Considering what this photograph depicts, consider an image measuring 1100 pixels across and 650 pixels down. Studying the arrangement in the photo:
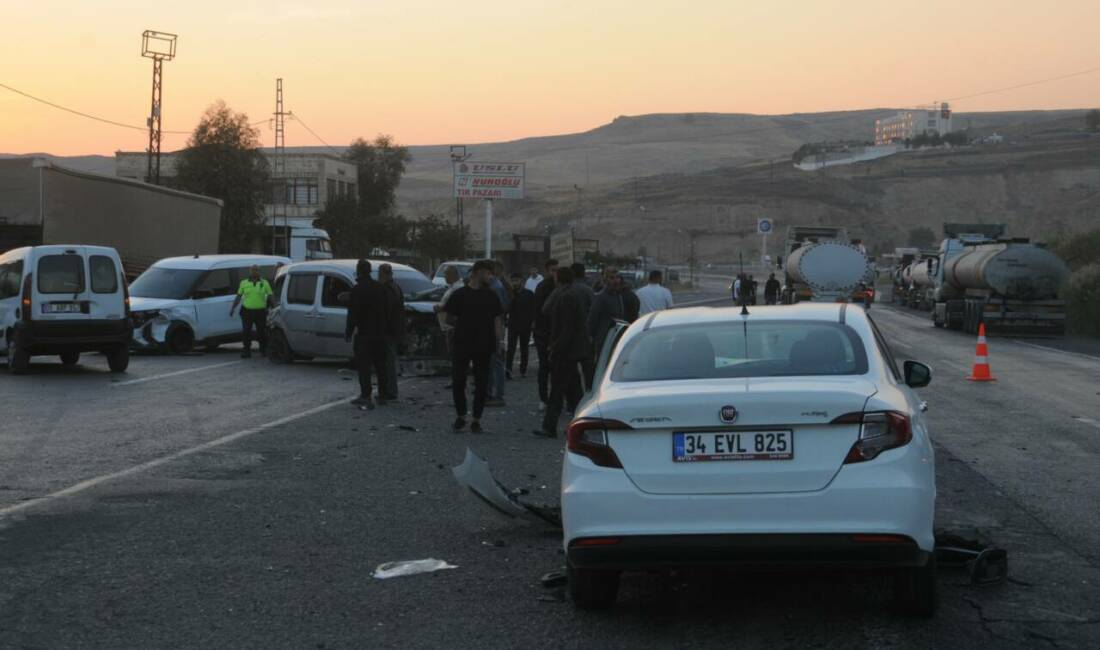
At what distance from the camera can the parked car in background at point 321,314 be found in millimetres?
23688

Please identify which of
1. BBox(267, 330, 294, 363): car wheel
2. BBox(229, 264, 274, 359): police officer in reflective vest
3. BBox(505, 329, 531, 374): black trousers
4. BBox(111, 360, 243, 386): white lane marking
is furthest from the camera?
BBox(229, 264, 274, 359): police officer in reflective vest

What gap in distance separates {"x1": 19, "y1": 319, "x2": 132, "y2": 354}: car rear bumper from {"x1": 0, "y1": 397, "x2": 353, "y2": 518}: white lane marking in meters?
6.67

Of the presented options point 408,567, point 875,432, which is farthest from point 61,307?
point 875,432

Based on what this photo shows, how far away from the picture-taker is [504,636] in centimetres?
632

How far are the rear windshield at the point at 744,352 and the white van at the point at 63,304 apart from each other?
55.3 feet

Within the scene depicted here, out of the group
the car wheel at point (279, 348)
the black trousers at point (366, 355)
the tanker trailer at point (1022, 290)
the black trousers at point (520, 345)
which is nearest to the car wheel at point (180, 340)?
the car wheel at point (279, 348)

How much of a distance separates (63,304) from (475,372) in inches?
411

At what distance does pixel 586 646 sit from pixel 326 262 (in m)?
18.8

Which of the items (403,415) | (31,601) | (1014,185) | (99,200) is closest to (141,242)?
(99,200)

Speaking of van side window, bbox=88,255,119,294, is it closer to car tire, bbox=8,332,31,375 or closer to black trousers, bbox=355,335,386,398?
car tire, bbox=8,332,31,375

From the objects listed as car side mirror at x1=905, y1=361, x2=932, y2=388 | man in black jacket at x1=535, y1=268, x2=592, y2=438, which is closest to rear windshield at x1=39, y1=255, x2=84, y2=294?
man in black jacket at x1=535, y1=268, x2=592, y2=438

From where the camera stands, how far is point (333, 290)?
23.9 metres

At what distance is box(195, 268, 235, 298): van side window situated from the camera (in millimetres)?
27703

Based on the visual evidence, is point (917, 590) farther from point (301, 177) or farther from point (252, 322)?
point (301, 177)
